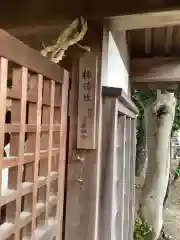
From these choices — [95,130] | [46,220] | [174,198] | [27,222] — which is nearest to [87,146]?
[95,130]

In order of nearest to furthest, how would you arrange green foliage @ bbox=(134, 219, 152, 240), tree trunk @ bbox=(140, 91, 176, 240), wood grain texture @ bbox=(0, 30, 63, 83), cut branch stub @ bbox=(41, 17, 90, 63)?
wood grain texture @ bbox=(0, 30, 63, 83), cut branch stub @ bbox=(41, 17, 90, 63), green foliage @ bbox=(134, 219, 152, 240), tree trunk @ bbox=(140, 91, 176, 240)

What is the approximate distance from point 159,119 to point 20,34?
2.76 metres

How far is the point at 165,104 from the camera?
4.18m

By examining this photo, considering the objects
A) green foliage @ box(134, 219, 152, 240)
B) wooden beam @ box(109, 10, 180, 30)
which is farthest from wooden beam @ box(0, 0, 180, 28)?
green foliage @ box(134, 219, 152, 240)

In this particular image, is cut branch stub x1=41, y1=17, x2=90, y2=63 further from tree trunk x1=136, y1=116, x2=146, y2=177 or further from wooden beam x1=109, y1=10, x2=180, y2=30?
tree trunk x1=136, y1=116, x2=146, y2=177

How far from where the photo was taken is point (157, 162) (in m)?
4.25

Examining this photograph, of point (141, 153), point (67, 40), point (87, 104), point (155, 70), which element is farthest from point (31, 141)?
point (141, 153)

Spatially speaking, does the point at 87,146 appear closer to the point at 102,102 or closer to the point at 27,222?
the point at 102,102

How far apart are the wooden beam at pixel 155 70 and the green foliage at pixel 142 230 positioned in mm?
1830

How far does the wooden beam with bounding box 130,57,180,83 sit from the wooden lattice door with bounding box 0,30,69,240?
6.26 feet

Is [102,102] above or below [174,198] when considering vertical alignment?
above

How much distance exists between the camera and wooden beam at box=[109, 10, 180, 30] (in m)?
1.67

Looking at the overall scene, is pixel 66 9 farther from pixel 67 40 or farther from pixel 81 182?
pixel 81 182

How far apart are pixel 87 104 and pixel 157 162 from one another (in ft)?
8.96
